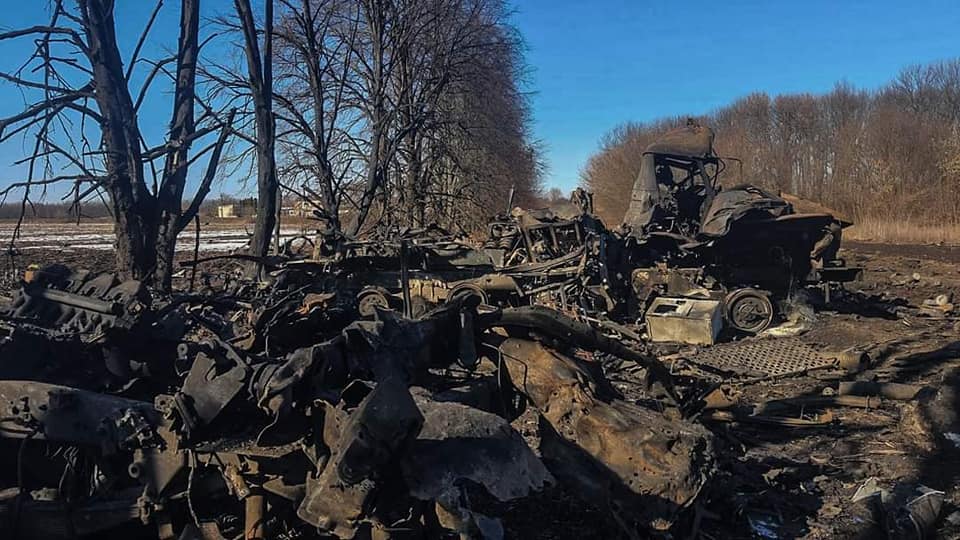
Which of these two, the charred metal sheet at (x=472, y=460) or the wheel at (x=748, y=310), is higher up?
the charred metal sheet at (x=472, y=460)

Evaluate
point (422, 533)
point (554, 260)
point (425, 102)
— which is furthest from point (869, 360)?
point (425, 102)

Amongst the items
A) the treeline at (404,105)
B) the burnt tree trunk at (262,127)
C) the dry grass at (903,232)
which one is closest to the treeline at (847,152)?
the dry grass at (903,232)

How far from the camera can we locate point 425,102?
1880cm

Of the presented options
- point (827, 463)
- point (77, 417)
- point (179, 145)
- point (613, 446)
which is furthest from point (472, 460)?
point (179, 145)

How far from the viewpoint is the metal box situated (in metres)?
9.96

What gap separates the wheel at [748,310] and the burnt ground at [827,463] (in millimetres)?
894

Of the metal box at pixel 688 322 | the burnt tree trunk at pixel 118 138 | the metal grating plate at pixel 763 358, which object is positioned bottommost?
the metal grating plate at pixel 763 358

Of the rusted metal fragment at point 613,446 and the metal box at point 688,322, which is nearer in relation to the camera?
the rusted metal fragment at point 613,446

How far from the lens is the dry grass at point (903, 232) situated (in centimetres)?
2642

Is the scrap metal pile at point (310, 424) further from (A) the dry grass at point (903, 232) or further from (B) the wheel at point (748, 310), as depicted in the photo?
(A) the dry grass at point (903, 232)

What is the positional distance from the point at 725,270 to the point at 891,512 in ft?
26.7

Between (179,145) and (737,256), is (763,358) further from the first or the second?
(179,145)

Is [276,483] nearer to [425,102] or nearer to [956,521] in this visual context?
[956,521]

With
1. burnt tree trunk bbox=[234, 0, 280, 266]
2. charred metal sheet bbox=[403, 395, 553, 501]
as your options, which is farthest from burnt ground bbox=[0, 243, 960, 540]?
burnt tree trunk bbox=[234, 0, 280, 266]
